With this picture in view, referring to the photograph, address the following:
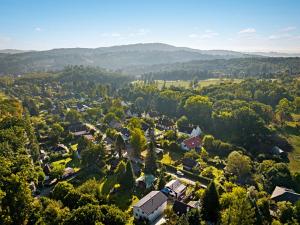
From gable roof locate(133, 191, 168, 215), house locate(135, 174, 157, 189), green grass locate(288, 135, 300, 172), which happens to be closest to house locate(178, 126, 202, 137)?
green grass locate(288, 135, 300, 172)

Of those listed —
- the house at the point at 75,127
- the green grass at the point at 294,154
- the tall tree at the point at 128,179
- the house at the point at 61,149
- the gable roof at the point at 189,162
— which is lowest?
the green grass at the point at 294,154

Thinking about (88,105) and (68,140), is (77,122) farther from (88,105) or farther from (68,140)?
(88,105)

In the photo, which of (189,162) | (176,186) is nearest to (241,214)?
(176,186)

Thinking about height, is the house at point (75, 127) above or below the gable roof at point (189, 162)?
below

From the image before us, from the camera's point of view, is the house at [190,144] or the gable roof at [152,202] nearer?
the gable roof at [152,202]

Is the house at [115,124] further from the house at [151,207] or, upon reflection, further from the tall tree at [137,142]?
the house at [151,207]

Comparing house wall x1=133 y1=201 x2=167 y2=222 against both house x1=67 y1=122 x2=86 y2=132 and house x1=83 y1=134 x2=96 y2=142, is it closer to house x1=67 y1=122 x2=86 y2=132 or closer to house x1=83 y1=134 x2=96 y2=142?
house x1=83 y1=134 x2=96 y2=142

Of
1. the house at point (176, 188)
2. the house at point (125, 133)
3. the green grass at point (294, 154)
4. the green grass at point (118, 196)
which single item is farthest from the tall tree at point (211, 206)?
the house at point (125, 133)
